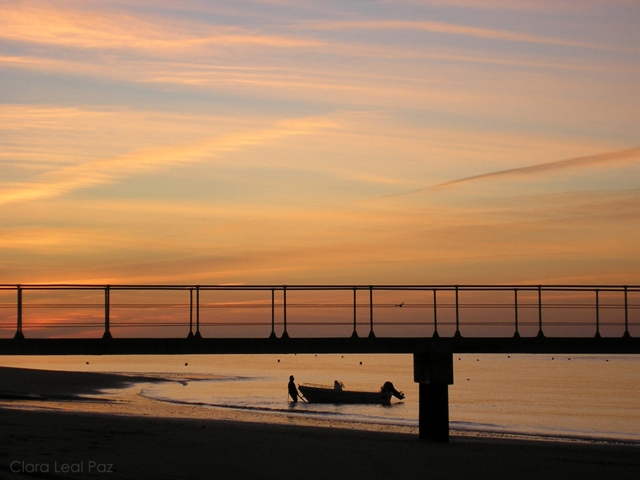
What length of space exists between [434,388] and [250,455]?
6.00 m

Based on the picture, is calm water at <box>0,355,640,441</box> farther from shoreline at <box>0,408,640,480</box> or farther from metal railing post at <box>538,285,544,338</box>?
shoreline at <box>0,408,640,480</box>

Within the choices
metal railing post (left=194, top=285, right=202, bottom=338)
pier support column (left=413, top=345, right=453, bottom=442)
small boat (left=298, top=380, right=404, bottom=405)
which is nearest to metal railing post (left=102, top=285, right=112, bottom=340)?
metal railing post (left=194, top=285, right=202, bottom=338)

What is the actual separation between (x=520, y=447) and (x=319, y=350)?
710 centimetres

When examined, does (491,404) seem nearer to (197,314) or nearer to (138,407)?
(138,407)

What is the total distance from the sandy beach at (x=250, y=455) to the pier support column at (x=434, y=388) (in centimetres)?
68

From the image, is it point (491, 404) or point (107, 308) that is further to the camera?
point (491, 404)

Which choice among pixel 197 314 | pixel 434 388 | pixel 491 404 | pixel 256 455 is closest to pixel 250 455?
pixel 256 455

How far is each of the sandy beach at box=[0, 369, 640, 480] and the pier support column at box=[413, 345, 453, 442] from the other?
2.22 ft

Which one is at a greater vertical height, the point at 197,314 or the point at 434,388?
the point at 197,314

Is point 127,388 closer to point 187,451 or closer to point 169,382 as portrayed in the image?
point 169,382

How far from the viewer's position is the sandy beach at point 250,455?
14375 millimetres

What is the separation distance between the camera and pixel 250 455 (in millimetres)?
17172

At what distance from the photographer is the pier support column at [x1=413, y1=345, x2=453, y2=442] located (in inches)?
815

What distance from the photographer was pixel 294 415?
38406 millimetres
